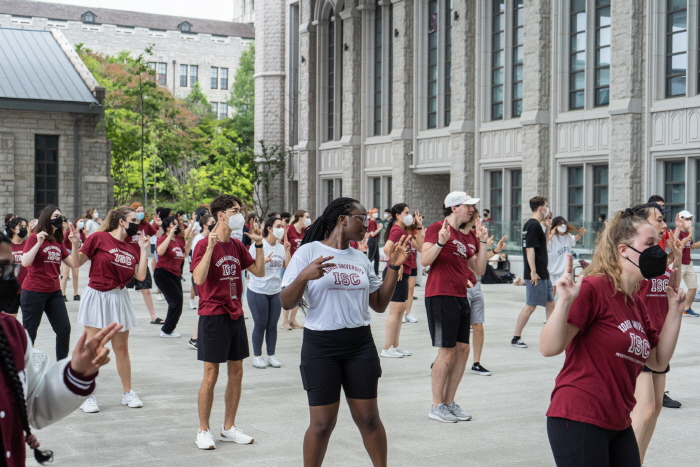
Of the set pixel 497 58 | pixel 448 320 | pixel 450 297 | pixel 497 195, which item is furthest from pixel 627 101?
pixel 448 320

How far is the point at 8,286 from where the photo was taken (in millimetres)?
2596

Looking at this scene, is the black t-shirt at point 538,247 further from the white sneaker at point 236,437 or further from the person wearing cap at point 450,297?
the white sneaker at point 236,437

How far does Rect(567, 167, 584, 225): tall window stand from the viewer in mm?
28172

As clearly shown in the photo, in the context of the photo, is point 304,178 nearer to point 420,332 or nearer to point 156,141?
point 156,141

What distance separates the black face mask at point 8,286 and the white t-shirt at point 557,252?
11.9m

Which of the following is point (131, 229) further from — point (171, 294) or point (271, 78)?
point (271, 78)

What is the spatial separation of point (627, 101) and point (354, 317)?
72.1 ft

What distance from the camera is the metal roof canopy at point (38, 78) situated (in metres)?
38.5

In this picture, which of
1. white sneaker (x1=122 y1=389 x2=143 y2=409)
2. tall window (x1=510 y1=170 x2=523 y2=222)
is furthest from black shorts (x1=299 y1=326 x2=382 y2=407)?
tall window (x1=510 y1=170 x2=523 y2=222)

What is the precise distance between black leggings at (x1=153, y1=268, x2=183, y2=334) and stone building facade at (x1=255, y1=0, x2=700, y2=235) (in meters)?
16.5

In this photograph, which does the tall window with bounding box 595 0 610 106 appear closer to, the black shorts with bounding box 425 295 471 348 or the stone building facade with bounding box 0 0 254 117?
the black shorts with bounding box 425 295 471 348

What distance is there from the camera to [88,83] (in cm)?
4022

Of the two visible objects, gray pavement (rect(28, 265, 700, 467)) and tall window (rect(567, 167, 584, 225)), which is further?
tall window (rect(567, 167, 584, 225))

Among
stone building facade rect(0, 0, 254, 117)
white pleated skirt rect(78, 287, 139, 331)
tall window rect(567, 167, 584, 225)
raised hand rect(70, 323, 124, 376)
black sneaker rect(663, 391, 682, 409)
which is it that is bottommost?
black sneaker rect(663, 391, 682, 409)
